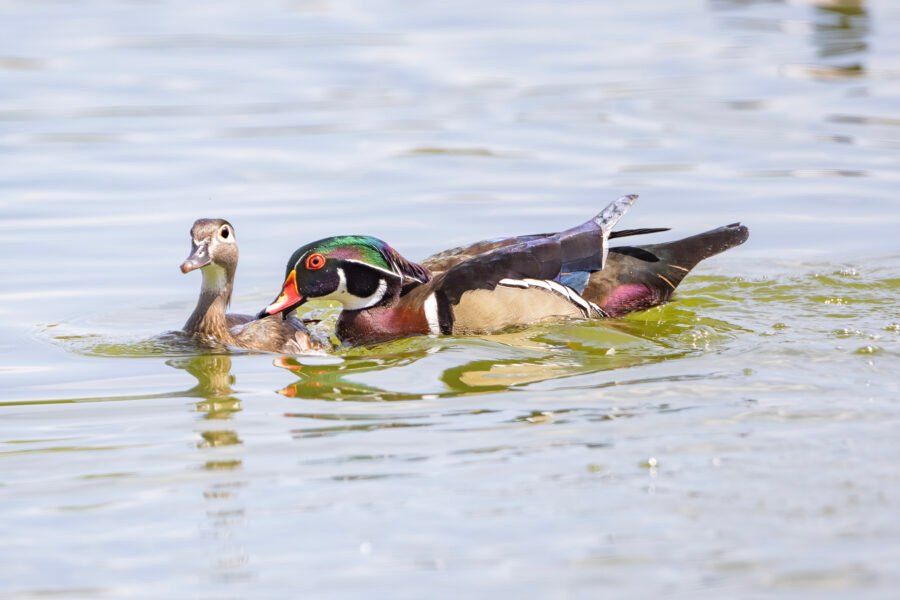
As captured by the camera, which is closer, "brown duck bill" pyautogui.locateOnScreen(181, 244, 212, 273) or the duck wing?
"brown duck bill" pyautogui.locateOnScreen(181, 244, 212, 273)

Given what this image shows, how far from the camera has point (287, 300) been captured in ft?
34.9

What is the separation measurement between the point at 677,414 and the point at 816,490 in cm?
141

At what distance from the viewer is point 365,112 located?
730 inches

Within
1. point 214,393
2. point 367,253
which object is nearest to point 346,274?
point 367,253

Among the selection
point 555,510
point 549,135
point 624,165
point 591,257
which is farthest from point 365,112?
point 555,510

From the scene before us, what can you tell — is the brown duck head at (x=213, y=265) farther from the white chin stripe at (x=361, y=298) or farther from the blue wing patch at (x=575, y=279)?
the blue wing patch at (x=575, y=279)

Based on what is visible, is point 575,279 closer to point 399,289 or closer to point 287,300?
point 399,289

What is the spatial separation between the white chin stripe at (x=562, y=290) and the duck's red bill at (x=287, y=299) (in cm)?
91

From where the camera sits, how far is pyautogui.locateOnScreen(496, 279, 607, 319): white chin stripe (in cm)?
1071

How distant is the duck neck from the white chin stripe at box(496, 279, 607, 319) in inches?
55.5

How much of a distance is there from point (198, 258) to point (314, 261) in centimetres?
83

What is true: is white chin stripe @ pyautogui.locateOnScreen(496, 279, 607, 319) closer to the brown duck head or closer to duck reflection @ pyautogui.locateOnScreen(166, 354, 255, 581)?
the brown duck head

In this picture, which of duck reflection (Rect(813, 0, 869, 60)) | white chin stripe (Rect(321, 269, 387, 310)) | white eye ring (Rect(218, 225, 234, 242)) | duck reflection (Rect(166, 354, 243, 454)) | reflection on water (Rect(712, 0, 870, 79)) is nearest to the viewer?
duck reflection (Rect(166, 354, 243, 454))

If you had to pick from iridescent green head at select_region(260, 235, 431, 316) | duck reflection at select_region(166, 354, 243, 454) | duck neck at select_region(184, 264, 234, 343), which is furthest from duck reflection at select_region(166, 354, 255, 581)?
iridescent green head at select_region(260, 235, 431, 316)
